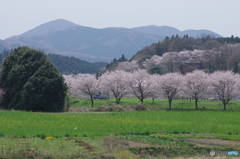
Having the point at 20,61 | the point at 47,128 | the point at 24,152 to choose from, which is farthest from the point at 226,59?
the point at 24,152

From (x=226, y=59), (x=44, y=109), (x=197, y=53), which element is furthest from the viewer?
(x=197, y=53)

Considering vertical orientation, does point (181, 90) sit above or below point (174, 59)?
below

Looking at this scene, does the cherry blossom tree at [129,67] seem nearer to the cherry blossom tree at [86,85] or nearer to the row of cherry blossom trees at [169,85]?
the row of cherry blossom trees at [169,85]

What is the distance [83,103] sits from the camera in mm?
59781

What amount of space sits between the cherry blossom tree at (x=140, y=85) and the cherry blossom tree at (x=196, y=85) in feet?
22.3

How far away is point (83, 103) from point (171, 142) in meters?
43.8

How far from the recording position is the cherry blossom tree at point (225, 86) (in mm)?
48438

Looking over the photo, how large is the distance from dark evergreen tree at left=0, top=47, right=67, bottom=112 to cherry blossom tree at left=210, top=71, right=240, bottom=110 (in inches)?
906

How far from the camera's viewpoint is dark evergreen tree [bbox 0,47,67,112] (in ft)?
133

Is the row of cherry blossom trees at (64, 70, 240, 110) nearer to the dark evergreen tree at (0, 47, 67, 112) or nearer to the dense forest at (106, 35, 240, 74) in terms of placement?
the dark evergreen tree at (0, 47, 67, 112)

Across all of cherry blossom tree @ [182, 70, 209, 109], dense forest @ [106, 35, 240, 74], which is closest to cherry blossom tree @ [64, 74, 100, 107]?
cherry blossom tree @ [182, 70, 209, 109]

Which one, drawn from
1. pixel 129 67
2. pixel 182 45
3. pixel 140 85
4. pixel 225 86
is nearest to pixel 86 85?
pixel 140 85

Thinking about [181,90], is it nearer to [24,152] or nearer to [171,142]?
[171,142]

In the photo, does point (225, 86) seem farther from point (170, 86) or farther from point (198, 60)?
point (198, 60)
